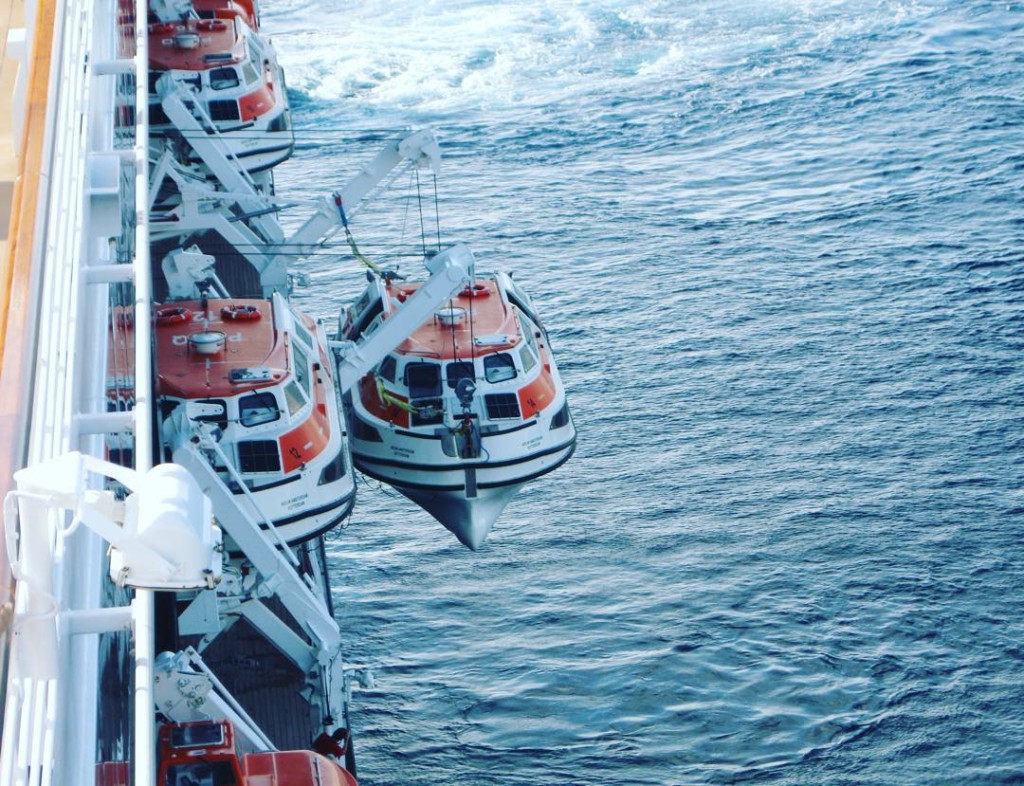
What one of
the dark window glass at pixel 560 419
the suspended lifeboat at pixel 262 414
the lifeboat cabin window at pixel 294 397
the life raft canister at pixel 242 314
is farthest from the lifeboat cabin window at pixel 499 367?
the life raft canister at pixel 242 314

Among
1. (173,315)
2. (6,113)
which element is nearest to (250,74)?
(173,315)

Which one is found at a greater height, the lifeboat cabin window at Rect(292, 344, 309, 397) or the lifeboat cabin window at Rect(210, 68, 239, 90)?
the lifeboat cabin window at Rect(210, 68, 239, 90)

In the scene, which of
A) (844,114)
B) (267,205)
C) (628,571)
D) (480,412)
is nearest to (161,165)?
(267,205)

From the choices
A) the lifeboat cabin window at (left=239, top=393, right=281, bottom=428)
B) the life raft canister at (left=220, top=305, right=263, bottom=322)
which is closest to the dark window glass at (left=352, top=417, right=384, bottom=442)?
the life raft canister at (left=220, top=305, right=263, bottom=322)

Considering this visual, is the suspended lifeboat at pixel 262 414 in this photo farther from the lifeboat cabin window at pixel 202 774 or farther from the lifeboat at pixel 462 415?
the lifeboat cabin window at pixel 202 774

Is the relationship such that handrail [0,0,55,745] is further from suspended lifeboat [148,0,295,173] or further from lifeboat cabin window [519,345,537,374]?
suspended lifeboat [148,0,295,173]

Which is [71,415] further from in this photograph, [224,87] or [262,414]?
[224,87]
